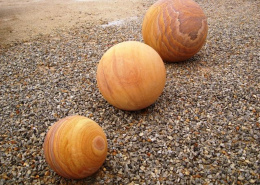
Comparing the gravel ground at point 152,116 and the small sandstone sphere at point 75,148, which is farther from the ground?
the small sandstone sphere at point 75,148

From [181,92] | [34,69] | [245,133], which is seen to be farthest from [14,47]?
[245,133]

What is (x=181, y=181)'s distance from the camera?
2.58 metres

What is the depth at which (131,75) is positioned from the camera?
3.04 meters

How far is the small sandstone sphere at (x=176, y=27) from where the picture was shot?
14.1ft

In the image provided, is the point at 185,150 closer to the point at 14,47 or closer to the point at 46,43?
the point at 46,43

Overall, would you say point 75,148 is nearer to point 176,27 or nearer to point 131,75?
point 131,75

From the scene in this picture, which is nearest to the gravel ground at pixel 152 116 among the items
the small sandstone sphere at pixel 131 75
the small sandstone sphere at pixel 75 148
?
the small sandstone sphere at pixel 75 148

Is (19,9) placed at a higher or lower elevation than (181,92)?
higher

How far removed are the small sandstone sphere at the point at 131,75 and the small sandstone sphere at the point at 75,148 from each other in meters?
0.89

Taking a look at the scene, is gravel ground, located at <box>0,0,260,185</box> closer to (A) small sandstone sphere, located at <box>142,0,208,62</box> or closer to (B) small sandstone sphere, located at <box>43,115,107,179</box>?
(B) small sandstone sphere, located at <box>43,115,107,179</box>

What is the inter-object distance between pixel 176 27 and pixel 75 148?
327 cm

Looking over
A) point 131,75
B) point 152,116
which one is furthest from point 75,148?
point 152,116

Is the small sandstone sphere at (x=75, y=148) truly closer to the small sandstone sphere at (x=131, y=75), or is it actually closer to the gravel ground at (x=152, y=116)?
the gravel ground at (x=152, y=116)

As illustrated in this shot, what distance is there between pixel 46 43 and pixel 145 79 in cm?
462
